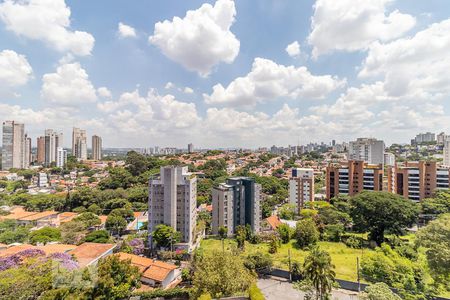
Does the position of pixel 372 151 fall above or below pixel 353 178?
above

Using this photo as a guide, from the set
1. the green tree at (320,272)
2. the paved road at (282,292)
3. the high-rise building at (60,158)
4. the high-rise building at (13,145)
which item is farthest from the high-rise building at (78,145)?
the green tree at (320,272)

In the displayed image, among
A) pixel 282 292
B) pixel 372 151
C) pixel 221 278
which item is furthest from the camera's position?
pixel 372 151

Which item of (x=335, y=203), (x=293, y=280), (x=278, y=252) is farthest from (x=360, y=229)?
(x=293, y=280)

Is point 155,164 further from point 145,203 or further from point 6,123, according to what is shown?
point 6,123

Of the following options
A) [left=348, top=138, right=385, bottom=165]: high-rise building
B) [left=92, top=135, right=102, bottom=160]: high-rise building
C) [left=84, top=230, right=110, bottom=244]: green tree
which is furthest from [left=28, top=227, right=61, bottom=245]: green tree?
[left=92, top=135, right=102, bottom=160]: high-rise building

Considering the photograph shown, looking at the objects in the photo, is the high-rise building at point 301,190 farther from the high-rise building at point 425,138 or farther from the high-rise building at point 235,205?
the high-rise building at point 425,138

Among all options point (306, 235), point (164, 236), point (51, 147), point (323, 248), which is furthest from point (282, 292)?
point (51, 147)

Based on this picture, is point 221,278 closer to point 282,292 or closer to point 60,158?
point 282,292

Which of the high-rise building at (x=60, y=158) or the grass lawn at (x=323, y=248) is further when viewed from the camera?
the high-rise building at (x=60, y=158)
